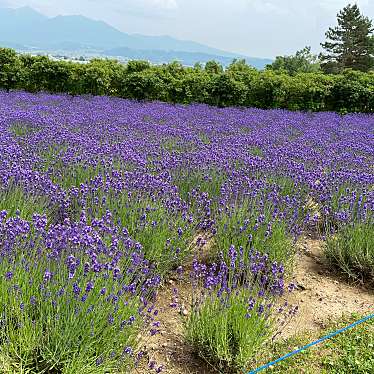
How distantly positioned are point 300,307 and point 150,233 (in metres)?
1.30

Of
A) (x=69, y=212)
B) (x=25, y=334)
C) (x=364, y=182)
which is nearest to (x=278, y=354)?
(x=25, y=334)

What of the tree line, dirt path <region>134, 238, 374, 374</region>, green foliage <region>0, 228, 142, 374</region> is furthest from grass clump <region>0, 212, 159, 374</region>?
the tree line

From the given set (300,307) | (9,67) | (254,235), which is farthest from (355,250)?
(9,67)

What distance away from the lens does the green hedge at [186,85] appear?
14.3 meters

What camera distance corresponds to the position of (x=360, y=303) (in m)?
3.59

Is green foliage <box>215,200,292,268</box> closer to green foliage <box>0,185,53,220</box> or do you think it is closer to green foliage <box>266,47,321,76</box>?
green foliage <box>0,185,53,220</box>

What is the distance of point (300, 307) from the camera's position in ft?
11.4

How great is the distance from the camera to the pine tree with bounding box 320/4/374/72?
120 feet

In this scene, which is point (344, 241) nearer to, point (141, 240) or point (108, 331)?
point (141, 240)

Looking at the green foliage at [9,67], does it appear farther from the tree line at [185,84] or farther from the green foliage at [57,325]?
the green foliage at [57,325]

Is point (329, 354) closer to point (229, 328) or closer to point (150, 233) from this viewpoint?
point (229, 328)

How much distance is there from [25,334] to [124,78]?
1322cm

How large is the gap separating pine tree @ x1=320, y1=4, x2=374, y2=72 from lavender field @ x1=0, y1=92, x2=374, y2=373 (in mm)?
32077

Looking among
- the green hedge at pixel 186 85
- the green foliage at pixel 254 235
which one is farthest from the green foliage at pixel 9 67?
the green foliage at pixel 254 235
